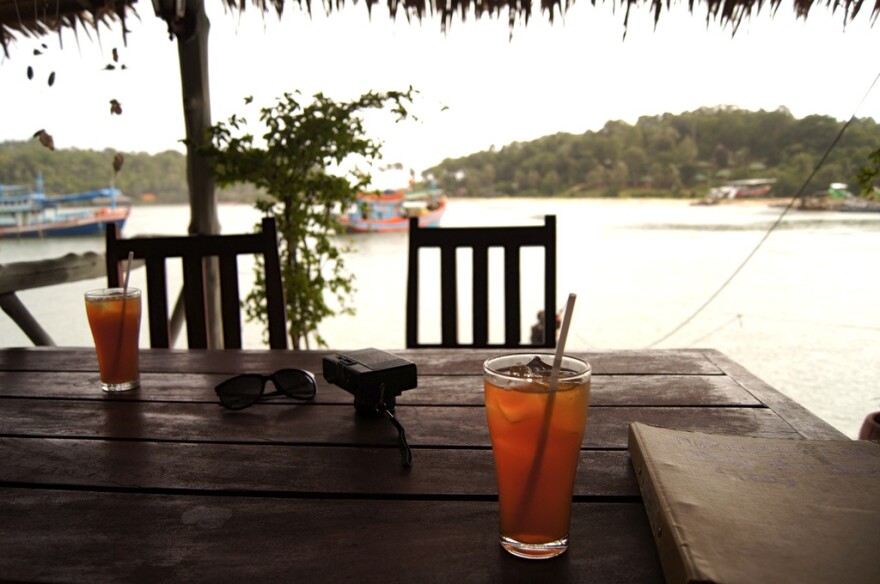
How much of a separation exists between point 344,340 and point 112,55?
119 inches

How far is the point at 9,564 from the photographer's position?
599mm

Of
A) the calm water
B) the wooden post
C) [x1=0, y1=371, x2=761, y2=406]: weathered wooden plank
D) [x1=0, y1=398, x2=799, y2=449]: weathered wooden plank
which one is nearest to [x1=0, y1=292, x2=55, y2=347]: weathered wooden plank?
the wooden post

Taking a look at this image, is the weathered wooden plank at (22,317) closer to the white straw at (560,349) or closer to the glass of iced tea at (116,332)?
the glass of iced tea at (116,332)

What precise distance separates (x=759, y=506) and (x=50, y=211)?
4.53 m

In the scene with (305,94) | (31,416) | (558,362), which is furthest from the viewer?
(305,94)

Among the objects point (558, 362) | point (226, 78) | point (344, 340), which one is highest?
point (226, 78)

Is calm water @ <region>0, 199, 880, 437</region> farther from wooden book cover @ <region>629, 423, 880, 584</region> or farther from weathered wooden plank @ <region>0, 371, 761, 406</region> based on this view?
wooden book cover @ <region>629, 423, 880, 584</region>

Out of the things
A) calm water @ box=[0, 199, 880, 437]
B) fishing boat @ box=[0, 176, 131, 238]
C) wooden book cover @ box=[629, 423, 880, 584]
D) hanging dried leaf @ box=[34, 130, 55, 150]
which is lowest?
calm water @ box=[0, 199, 880, 437]

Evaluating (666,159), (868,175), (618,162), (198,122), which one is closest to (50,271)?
(198,122)

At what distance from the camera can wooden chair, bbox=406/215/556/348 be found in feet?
6.09

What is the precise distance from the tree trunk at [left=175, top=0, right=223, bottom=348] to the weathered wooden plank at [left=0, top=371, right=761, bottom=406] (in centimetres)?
142

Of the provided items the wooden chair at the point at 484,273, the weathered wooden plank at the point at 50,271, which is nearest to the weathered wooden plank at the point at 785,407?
the wooden chair at the point at 484,273

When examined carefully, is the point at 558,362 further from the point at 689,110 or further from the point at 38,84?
the point at 689,110

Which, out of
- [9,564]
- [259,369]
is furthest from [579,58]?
[9,564]
